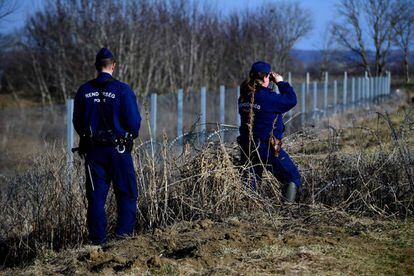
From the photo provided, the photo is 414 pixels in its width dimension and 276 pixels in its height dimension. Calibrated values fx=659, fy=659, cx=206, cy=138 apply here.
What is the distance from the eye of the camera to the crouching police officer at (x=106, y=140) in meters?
6.37

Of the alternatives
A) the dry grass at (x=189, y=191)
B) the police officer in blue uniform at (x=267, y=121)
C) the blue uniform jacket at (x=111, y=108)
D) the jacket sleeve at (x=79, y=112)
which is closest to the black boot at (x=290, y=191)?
the police officer in blue uniform at (x=267, y=121)

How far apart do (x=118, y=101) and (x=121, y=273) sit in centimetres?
193

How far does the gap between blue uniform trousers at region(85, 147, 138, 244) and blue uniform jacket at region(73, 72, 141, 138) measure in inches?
8.8

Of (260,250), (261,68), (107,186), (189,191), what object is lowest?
(260,250)

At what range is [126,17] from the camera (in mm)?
24953

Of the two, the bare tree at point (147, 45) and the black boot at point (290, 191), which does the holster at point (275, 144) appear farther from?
the bare tree at point (147, 45)

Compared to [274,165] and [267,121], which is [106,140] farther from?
[274,165]

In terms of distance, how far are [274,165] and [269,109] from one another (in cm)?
61

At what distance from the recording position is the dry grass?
702cm

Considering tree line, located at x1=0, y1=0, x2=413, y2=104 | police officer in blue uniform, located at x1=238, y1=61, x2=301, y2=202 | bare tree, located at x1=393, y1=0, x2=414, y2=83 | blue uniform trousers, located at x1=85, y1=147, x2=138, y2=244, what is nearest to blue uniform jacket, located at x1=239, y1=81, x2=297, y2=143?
police officer in blue uniform, located at x1=238, y1=61, x2=301, y2=202

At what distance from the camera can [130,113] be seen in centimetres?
637

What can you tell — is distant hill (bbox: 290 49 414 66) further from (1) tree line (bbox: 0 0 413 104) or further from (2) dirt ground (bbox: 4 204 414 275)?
(2) dirt ground (bbox: 4 204 414 275)

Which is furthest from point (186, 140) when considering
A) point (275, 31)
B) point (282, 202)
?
point (275, 31)

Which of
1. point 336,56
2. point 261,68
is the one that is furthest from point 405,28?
point 261,68
